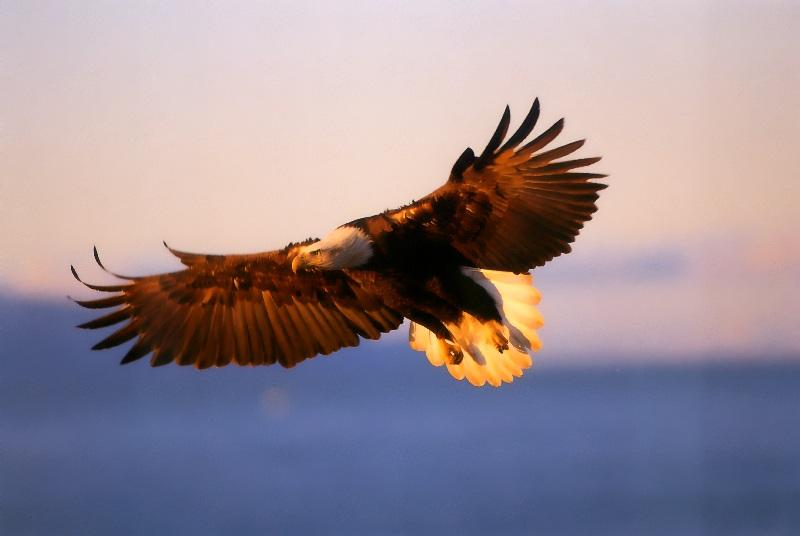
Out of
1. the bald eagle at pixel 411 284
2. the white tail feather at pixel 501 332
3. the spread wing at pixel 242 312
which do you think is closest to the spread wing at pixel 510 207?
the bald eagle at pixel 411 284

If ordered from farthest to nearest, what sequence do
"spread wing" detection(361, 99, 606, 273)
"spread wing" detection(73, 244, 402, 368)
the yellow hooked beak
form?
"spread wing" detection(73, 244, 402, 368) < the yellow hooked beak < "spread wing" detection(361, 99, 606, 273)

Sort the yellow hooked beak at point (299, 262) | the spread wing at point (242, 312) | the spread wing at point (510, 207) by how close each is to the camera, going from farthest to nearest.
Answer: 1. the spread wing at point (242, 312)
2. the yellow hooked beak at point (299, 262)
3. the spread wing at point (510, 207)

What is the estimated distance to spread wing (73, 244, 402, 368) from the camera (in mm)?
4492

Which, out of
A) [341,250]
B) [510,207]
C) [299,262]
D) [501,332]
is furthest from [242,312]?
[510,207]

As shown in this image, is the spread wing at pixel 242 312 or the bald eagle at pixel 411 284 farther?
the spread wing at pixel 242 312

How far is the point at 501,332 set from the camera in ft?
14.8

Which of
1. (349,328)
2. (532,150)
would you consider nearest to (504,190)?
(532,150)

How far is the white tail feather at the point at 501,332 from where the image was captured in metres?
4.52

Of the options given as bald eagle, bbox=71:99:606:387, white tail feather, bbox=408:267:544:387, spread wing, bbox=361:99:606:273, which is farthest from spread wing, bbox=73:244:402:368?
spread wing, bbox=361:99:606:273

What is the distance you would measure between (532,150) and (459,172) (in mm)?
262

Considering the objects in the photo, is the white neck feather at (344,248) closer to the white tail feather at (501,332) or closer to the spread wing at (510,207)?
the spread wing at (510,207)

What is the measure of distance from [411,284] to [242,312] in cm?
72

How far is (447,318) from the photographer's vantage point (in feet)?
14.7

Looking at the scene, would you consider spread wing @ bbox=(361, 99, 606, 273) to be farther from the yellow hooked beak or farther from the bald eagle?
the yellow hooked beak
